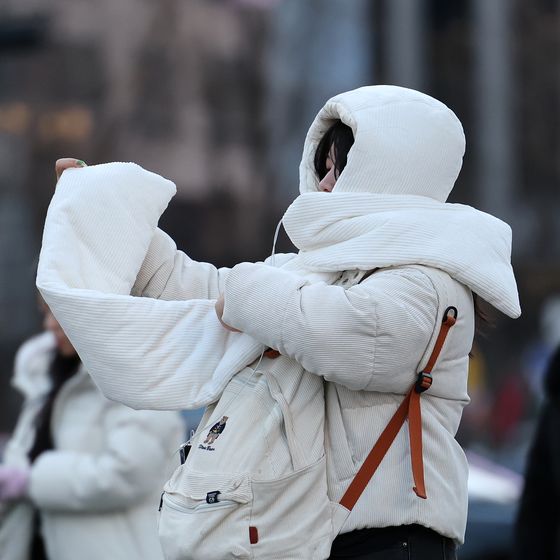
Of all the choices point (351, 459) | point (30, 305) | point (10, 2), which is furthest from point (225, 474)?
point (10, 2)

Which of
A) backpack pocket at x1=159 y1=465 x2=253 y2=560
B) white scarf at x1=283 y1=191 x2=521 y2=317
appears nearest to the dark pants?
backpack pocket at x1=159 y1=465 x2=253 y2=560

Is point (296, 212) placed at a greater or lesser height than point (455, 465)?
greater

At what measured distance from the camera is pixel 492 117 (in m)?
27.2

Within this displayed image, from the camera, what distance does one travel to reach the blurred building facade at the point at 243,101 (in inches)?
733

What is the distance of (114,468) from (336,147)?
1.79m

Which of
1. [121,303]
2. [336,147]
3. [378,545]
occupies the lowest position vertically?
[378,545]

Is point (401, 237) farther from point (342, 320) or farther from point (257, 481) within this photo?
point (257, 481)

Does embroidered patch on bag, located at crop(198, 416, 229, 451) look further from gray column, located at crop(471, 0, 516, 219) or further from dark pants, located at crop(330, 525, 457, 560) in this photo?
gray column, located at crop(471, 0, 516, 219)

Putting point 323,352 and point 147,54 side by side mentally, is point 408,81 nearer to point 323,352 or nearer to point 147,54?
point 147,54

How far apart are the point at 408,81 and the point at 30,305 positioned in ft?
39.2

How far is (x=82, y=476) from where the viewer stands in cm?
420

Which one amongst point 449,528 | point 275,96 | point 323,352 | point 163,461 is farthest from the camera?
point 275,96

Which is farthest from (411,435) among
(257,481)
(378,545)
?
(257,481)

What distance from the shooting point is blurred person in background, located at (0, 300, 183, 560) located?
13.7 ft
